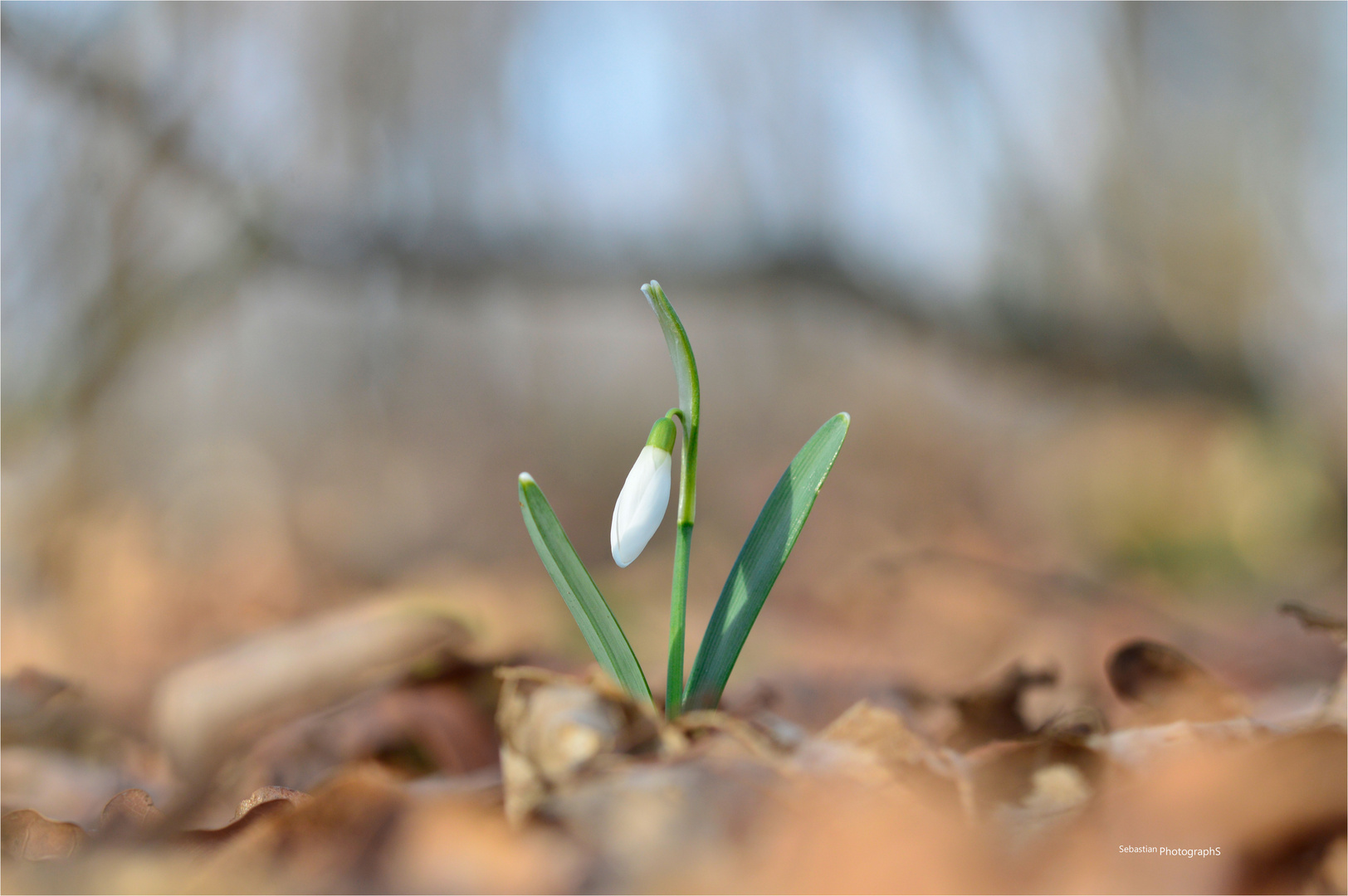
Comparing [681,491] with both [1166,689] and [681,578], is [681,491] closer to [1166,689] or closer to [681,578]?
[681,578]

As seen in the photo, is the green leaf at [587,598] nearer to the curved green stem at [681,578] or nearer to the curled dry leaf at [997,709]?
the curved green stem at [681,578]

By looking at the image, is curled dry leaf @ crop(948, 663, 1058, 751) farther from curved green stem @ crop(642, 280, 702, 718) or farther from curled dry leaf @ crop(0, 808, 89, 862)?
curled dry leaf @ crop(0, 808, 89, 862)

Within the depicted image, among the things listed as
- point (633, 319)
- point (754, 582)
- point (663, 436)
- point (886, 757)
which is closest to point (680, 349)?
point (663, 436)

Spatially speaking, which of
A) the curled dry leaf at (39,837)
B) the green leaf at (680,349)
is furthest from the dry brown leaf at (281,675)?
the green leaf at (680,349)

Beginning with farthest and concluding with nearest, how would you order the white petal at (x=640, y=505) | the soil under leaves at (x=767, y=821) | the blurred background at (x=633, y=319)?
the blurred background at (x=633, y=319) < the white petal at (x=640, y=505) < the soil under leaves at (x=767, y=821)

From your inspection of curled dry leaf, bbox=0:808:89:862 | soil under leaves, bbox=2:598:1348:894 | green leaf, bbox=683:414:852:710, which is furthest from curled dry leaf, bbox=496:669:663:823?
curled dry leaf, bbox=0:808:89:862

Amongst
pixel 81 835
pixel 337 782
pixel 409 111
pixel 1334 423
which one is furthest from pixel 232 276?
pixel 1334 423

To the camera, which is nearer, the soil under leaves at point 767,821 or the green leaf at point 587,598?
the soil under leaves at point 767,821
